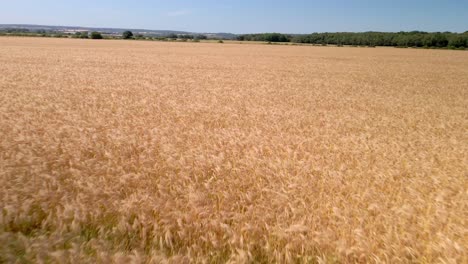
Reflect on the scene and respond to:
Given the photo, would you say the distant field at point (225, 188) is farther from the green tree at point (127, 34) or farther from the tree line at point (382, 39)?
the green tree at point (127, 34)

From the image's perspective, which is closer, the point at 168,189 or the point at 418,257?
the point at 418,257

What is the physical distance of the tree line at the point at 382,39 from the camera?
251 ft

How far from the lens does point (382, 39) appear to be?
285 ft

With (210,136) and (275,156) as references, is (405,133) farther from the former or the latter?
(210,136)

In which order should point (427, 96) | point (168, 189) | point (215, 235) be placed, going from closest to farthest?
point (215, 235), point (168, 189), point (427, 96)

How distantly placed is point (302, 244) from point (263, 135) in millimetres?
3216

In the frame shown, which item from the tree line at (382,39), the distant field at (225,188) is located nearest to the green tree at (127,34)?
the tree line at (382,39)

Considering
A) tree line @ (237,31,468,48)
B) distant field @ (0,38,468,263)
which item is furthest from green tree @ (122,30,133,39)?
distant field @ (0,38,468,263)

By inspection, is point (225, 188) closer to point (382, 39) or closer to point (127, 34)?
point (127, 34)

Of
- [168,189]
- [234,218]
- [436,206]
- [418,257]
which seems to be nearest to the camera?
[418,257]

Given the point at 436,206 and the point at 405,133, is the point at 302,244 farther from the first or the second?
the point at 405,133

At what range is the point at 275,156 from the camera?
14.6 ft

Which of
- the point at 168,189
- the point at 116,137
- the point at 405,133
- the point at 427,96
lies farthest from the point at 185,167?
the point at 427,96

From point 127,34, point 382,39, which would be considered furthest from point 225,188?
point 382,39
